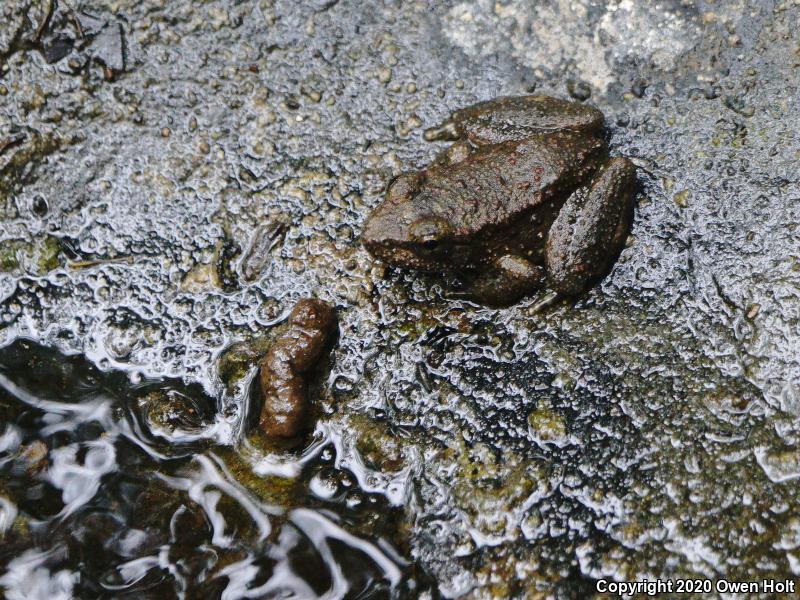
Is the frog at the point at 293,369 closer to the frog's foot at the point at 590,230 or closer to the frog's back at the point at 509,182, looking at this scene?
the frog's back at the point at 509,182

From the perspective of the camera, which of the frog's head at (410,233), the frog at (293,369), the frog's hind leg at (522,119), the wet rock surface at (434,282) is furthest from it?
the frog's hind leg at (522,119)

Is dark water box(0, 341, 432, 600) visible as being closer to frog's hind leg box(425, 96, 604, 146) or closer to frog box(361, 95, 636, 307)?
frog box(361, 95, 636, 307)

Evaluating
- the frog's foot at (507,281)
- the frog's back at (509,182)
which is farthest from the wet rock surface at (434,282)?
the frog's back at (509,182)

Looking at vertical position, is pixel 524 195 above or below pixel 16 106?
below

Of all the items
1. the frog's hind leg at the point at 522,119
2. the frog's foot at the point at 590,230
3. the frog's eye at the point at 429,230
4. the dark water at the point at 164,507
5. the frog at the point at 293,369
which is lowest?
the dark water at the point at 164,507

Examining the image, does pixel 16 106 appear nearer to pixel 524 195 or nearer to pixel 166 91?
pixel 166 91

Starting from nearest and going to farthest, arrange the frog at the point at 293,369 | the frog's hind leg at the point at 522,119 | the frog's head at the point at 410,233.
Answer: the frog at the point at 293,369, the frog's head at the point at 410,233, the frog's hind leg at the point at 522,119

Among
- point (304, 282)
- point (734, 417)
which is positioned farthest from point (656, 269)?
point (304, 282)
